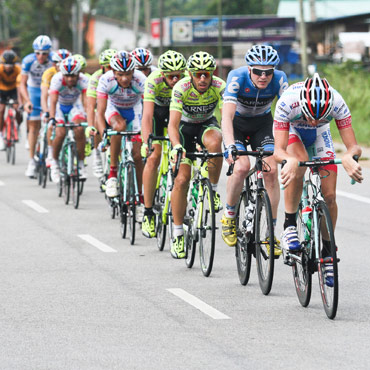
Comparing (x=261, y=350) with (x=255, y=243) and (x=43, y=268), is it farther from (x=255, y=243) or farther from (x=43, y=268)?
(x=43, y=268)

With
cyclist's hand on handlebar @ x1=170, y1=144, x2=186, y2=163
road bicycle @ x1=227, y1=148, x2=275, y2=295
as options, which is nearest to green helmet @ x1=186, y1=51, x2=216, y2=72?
cyclist's hand on handlebar @ x1=170, y1=144, x2=186, y2=163

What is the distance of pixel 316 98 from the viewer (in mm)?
8016

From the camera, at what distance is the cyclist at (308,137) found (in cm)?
802

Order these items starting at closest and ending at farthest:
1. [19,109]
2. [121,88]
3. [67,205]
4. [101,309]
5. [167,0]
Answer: [101,309] < [121,88] < [67,205] < [19,109] < [167,0]

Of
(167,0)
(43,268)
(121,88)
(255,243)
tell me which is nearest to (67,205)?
(121,88)

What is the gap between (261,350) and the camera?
7.07 m

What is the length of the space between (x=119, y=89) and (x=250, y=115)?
3.11 m

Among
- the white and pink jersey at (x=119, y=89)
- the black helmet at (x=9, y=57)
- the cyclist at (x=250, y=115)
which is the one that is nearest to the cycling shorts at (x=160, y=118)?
the white and pink jersey at (x=119, y=89)

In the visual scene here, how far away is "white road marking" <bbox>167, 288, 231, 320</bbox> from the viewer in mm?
8199

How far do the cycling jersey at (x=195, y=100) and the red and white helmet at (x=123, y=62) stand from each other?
75.2 inches

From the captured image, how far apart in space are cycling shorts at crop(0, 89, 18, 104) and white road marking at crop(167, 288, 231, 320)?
12762 mm

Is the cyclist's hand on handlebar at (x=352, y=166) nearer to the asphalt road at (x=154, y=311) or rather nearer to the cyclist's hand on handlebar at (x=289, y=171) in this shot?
the cyclist's hand on handlebar at (x=289, y=171)

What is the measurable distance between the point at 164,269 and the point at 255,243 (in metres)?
1.56

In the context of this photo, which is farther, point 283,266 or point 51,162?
point 51,162
